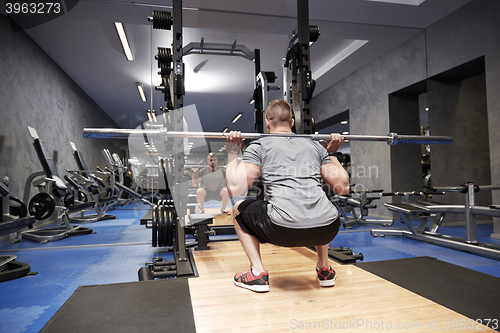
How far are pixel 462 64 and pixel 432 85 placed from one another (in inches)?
23.0

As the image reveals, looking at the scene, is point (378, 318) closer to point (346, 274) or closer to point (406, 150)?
point (346, 274)

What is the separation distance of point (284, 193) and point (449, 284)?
1.06 metres

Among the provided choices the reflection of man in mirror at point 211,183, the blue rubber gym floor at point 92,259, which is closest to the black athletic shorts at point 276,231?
the blue rubber gym floor at point 92,259

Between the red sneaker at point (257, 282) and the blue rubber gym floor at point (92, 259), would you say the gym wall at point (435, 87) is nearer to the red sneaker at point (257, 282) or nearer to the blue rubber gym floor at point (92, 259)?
the blue rubber gym floor at point (92, 259)

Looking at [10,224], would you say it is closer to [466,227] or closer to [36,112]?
[36,112]

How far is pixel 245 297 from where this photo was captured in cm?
149

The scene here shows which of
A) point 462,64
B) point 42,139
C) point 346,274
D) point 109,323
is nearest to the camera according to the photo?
point 109,323

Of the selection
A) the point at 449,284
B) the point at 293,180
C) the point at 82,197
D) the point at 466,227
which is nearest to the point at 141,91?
the point at 82,197

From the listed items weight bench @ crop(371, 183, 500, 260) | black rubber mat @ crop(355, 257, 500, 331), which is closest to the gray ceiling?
weight bench @ crop(371, 183, 500, 260)

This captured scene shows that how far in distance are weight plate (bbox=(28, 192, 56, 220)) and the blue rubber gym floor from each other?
391mm

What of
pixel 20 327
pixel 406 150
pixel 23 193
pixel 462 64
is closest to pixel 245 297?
pixel 20 327

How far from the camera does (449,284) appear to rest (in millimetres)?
1607

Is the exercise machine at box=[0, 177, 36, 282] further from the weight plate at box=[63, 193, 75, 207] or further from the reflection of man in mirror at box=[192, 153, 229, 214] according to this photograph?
the reflection of man in mirror at box=[192, 153, 229, 214]

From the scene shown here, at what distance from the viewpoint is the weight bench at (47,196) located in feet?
11.9
